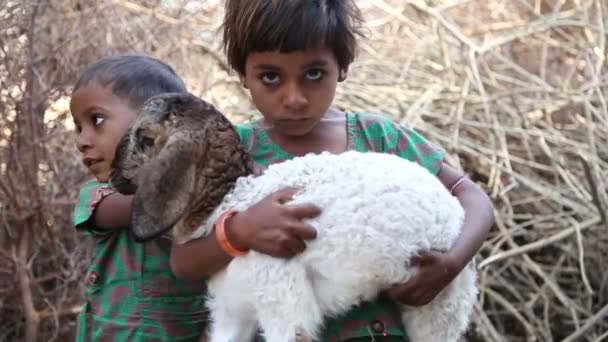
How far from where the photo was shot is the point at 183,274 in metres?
2.10

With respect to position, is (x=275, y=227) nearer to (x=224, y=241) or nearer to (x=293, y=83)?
(x=224, y=241)

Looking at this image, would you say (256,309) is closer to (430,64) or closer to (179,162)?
(179,162)

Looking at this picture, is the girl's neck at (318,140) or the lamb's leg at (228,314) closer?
the lamb's leg at (228,314)

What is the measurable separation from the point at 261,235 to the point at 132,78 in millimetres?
835

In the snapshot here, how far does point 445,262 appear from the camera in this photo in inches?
74.1

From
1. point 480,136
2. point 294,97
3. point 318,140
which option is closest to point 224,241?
point 294,97

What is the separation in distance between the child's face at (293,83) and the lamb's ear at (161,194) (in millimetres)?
379

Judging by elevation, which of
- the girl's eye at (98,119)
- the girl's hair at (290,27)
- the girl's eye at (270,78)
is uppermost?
the girl's hair at (290,27)

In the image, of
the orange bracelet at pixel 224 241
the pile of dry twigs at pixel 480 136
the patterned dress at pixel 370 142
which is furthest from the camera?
the pile of dry twigs at pixel 480 136

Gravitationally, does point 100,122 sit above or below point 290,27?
below

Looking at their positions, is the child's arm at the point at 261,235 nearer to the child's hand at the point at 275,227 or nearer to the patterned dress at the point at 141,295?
the child's hand at the point at 275,227

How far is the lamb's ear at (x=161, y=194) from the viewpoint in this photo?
1829 mm

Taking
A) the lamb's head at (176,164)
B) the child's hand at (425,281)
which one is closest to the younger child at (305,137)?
the child's hand at (425,281)

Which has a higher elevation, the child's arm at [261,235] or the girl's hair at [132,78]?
the girl's hair at [132,78]
